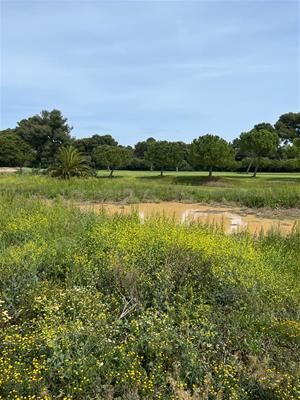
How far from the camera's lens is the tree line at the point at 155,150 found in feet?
90.5

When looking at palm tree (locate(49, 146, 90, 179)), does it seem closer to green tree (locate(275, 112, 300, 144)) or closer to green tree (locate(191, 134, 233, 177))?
green tree (locate(191, 134, 233, 177))

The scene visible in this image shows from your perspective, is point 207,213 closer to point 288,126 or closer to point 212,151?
point 212,151

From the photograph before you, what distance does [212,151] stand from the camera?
27.2 meters

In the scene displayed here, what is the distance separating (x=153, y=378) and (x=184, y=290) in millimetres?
1193

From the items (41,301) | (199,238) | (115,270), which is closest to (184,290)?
(115,270)

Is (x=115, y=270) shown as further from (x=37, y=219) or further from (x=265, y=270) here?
(x=37, y=219)

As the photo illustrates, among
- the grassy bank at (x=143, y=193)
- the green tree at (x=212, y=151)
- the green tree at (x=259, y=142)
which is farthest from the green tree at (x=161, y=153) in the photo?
the grassy bank at (x=143, y=193)

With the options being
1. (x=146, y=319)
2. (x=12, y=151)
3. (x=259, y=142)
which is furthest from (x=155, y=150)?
(x=146, y=319)

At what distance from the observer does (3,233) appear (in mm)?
5262

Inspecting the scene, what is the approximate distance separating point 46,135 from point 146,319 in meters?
43.5

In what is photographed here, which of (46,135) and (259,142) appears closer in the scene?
(259,142)

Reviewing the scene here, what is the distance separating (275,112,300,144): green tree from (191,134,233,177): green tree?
90.3ft

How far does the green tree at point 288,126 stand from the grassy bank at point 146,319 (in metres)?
51.5

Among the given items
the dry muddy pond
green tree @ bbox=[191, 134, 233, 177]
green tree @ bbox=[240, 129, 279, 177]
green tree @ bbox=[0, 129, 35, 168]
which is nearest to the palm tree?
the dry muddy pond
